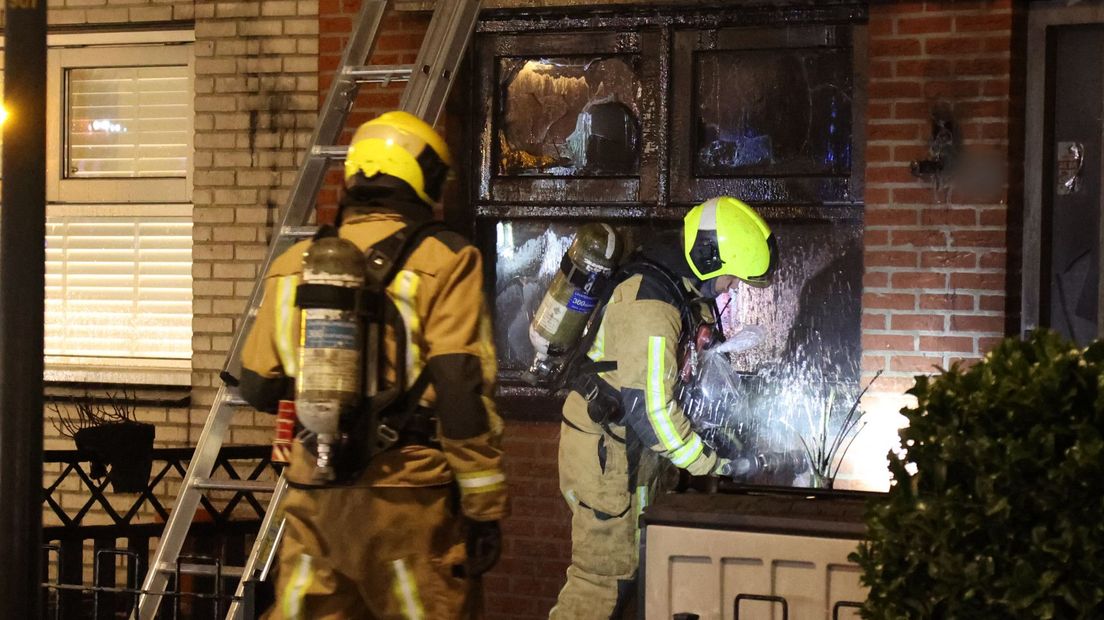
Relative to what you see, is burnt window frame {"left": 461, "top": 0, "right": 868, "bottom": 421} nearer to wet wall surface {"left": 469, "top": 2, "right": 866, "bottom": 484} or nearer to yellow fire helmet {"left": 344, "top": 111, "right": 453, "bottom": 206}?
wet wall surface {"left": 469, "top": 2, "right": 866, "bottom": 484}

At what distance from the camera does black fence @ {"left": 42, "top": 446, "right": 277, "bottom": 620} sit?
6.48 m

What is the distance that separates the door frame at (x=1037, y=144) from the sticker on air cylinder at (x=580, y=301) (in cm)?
205

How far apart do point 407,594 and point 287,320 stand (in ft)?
3.11

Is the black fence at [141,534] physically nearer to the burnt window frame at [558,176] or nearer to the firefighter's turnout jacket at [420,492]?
the firefighter's turnout jacket at [420,492]

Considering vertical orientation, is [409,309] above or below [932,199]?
below

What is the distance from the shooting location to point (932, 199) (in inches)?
265

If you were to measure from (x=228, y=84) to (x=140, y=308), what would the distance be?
147 centimetres

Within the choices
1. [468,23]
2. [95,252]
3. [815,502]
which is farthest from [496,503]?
[95,252]

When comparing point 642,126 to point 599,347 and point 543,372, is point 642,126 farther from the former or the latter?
point 599,347

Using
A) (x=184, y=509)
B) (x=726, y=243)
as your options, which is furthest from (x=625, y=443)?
(x=184, y=509)

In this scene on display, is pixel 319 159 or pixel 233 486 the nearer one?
pixel 233 486

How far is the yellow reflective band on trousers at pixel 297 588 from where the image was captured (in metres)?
4.55

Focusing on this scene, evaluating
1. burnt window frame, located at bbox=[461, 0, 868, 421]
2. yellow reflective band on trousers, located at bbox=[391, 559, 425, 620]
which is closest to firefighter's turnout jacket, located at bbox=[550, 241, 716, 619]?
burnt window frame, located at bbox=[461, 0, 868, 421]

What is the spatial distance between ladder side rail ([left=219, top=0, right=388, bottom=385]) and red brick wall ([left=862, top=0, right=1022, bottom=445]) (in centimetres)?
232
